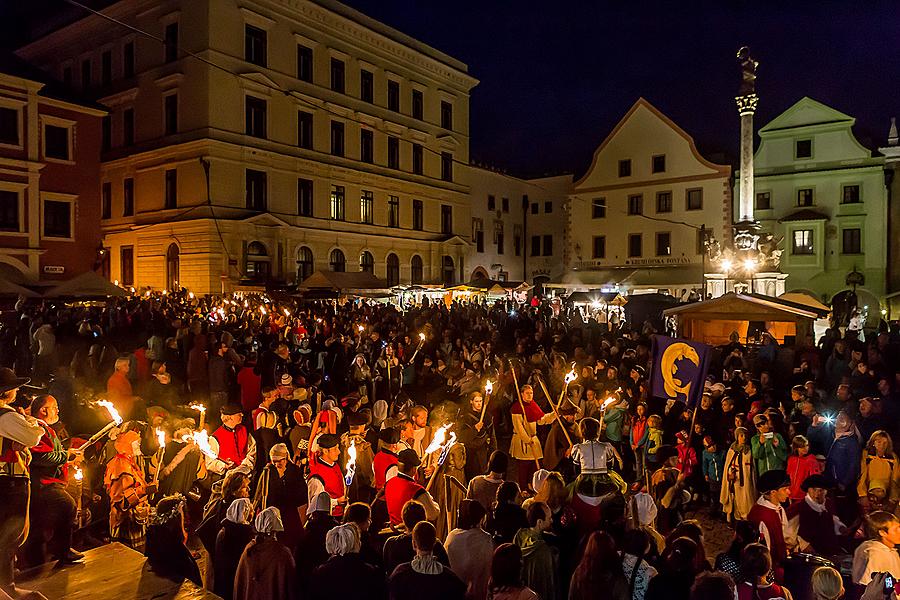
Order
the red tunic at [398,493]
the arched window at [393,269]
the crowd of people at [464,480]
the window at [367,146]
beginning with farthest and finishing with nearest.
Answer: the arched window at [393,269]
the window at [367,146]
the red tunic at [398,493]
the crowd of people at [464,480]

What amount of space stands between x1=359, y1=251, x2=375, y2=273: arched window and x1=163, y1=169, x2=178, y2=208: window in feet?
35.0

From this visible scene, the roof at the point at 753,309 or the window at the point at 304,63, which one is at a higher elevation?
the window at the point at 304,63

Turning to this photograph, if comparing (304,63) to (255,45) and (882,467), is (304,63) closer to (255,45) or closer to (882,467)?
(255,45)

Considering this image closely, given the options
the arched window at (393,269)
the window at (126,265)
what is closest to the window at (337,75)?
the arched window at (393,269)

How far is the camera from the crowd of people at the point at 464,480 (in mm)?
4742

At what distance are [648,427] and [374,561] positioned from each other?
541 centimetres

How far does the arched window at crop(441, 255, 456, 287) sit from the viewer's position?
4519 cm

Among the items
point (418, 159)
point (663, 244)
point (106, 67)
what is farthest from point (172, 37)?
point (663, 244)

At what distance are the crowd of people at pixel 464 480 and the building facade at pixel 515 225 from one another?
35741 mm

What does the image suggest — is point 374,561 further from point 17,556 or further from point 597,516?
point 17,556

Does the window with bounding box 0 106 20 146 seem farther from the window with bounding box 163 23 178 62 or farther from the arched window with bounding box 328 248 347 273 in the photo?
the arched window with bounding box 328 248 347 273

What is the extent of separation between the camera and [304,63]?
A: 1412 inches

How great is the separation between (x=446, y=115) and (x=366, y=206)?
34.0ft

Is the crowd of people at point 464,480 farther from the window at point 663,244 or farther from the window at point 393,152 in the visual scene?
the window at point 393,152
